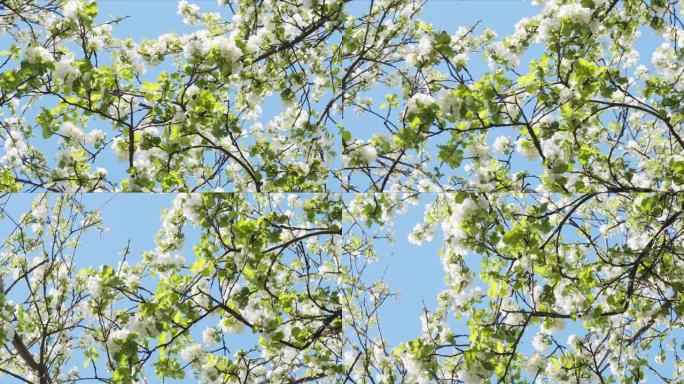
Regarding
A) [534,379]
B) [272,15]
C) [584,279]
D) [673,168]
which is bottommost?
[534,379]

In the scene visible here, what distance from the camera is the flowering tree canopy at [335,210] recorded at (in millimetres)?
2180

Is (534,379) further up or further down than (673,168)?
further down

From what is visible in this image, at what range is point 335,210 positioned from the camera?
237 cm

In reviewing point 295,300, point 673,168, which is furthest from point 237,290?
point 673,168

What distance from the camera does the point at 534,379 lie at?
225 cm

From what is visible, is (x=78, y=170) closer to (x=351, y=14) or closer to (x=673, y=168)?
(x=351, y=14)

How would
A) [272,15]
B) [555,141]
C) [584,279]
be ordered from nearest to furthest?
[584,279] < [555,141] < [272,15]

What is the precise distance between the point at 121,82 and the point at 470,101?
4.35ft

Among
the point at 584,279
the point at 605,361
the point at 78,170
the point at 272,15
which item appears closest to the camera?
the point at 584,279

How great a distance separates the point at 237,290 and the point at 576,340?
1.09 meters

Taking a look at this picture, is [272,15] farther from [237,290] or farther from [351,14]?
[237,290]

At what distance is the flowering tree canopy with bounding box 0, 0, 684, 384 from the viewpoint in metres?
2.18

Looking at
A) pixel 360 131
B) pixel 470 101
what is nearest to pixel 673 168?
pixel 470 101

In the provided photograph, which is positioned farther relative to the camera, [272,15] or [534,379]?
[272,15]
